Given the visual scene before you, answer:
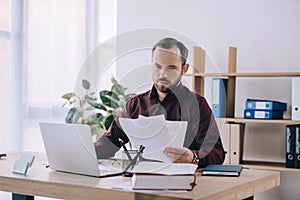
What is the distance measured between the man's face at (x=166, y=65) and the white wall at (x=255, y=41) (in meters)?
1.72

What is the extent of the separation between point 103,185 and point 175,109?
0.70 meters

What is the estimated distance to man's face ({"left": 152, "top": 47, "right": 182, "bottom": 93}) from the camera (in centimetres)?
228

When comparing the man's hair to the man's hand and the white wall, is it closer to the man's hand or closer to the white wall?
the man's hand

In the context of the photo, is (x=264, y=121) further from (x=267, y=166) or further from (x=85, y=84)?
(x=85, y=84)

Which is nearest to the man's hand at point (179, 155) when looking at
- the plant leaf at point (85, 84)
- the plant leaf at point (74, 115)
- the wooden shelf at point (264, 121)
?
the plant leaf at point (74, 115)

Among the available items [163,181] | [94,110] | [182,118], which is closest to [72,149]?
[163,181]

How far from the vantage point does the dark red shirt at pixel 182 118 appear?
239cm

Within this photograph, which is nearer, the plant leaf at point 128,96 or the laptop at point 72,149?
the laptop at point 72,149

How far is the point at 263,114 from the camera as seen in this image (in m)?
3.73

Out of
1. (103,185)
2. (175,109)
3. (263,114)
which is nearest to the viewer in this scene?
(103,185)

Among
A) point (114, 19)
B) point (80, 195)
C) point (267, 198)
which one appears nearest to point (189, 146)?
point (80, 195)

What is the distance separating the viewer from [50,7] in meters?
4.53

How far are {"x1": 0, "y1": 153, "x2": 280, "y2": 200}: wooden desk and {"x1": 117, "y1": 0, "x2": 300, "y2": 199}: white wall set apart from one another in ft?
5.58

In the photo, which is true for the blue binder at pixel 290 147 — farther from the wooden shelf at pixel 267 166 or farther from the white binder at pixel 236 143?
the white binder at pixel 236 143
